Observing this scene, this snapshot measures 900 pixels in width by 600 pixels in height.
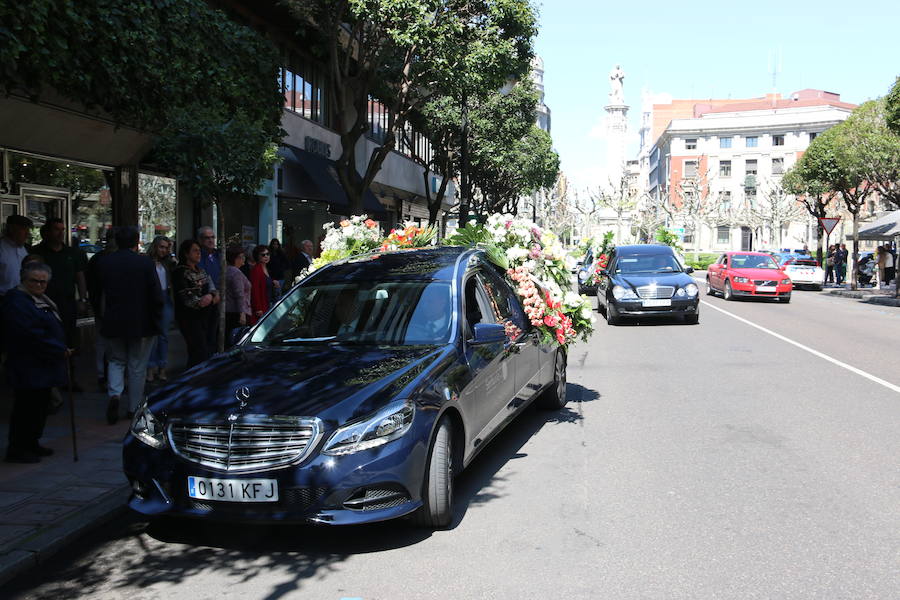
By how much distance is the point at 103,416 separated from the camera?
810cm

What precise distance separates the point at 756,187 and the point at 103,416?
320ft

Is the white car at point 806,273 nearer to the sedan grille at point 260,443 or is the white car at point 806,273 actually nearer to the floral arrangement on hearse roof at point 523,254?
the floral arrangement on hearse roof at point 523,254

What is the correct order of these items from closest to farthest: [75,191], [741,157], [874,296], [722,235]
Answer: [75,191], [874,296], [741,157], [722,235]

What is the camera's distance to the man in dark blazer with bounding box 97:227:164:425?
752 centimetres

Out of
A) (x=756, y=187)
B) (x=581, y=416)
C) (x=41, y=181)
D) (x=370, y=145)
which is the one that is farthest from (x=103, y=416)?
(x=756, y=187)

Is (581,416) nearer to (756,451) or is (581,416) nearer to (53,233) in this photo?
(756,451)

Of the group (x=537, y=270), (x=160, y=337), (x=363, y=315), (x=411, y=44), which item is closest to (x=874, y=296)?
(x=411, y=44)

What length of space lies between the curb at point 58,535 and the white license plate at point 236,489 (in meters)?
0.93

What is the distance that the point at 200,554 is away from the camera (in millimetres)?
4512

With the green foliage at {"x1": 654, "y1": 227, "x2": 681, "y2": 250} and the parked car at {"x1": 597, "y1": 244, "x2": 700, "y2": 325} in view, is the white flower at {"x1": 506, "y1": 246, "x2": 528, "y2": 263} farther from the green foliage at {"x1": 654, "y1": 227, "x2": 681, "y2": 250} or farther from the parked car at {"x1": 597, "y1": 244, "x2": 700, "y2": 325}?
the green foliage at {"x1": 654, "y1": 227, "x2": 681, "y2": 250}

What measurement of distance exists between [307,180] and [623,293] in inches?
376

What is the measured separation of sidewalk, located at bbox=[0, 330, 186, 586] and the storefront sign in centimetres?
1602

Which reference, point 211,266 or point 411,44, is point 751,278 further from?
point 211,266


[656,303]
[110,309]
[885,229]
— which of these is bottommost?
[656,303]
